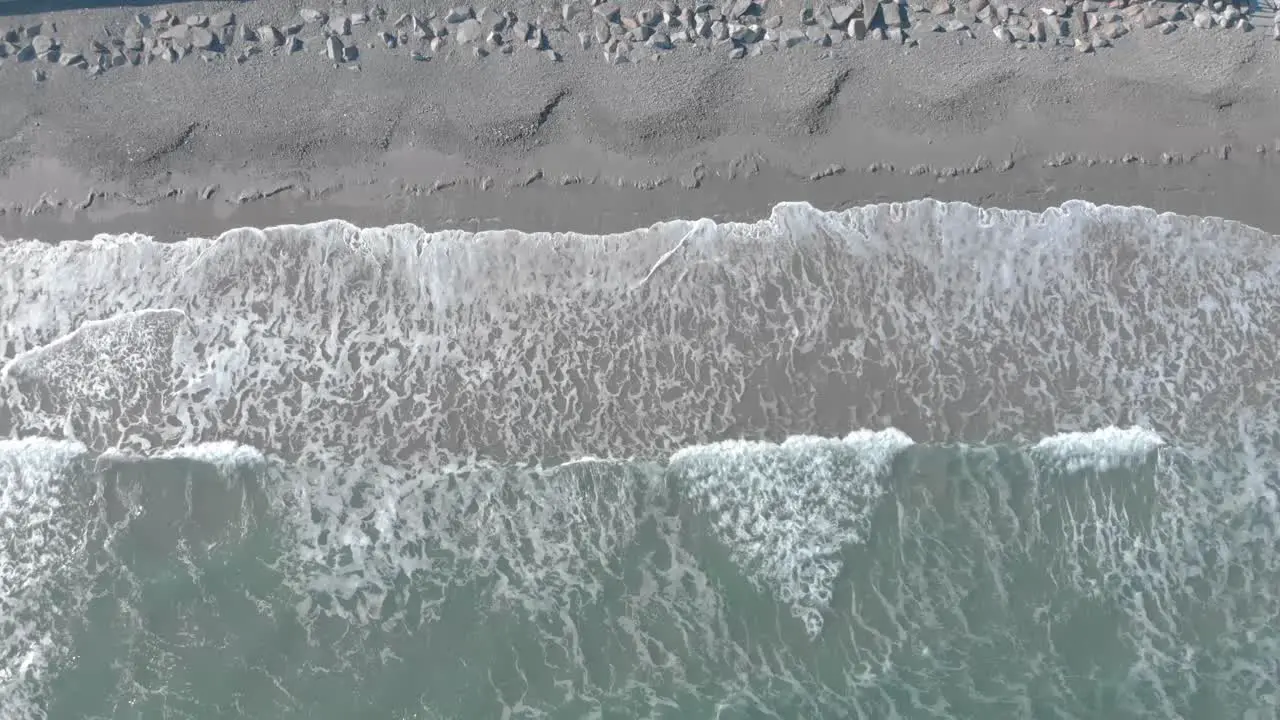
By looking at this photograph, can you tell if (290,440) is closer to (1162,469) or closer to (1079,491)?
(1079,491)

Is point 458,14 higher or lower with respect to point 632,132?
higher

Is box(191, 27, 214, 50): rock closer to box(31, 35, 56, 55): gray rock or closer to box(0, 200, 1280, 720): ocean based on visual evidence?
box(31, 35, 56, 55): gray rock

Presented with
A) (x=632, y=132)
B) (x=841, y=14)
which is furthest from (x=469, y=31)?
(x=841, y=14)

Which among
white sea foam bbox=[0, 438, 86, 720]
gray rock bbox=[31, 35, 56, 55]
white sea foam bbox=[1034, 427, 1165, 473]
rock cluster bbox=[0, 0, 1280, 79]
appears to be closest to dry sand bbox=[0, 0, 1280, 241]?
rock cluster bbox=[0, 0, 1280, 79]

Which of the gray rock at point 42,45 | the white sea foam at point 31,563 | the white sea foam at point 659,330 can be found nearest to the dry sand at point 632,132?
the gray rock at point 42,45

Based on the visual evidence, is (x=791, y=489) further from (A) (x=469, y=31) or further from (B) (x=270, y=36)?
(B) (x=270, y=36)
